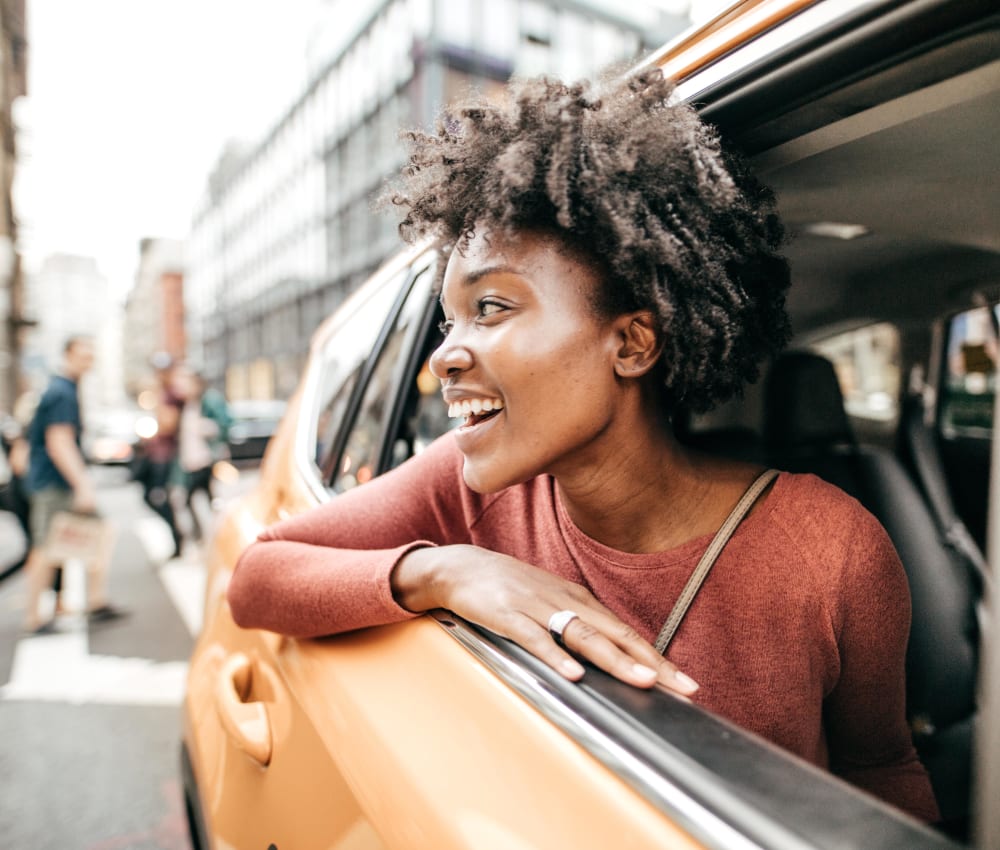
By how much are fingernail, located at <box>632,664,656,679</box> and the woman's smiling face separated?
362 millimetres

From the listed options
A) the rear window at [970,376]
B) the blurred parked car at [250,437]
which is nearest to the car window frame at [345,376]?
the rear window at [970,376]

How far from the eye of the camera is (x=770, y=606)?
42.5 inches

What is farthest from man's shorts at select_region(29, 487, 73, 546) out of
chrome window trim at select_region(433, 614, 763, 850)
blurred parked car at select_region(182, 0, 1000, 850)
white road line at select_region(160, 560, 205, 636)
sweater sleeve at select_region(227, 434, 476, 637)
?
chrome window trim at select_region(433, 614, 763, 850)

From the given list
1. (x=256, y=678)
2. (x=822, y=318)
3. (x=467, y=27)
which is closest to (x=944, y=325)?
(x=822, y=318)

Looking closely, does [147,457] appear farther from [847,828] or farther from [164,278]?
[164,278]

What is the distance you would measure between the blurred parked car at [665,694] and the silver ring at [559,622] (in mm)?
68

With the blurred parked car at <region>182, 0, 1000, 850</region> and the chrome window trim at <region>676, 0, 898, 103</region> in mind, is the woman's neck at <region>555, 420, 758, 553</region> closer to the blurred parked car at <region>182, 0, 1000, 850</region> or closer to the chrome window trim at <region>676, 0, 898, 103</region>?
the blurred parked car at <region>182, 0, 1000, 850</region>

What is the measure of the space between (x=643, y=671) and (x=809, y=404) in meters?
1.64

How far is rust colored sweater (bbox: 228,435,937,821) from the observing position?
1.07 m

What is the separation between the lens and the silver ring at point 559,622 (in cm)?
98

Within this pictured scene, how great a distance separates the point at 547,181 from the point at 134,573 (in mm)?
6348

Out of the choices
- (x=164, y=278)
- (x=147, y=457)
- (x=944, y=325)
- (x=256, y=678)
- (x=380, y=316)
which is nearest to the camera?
(x=256, y=678)

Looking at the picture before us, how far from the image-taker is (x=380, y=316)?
7.25 ft

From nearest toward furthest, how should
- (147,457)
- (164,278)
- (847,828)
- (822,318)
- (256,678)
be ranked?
(847,828) → (256,678) → (822,318) → (147,457) → (164,278)
